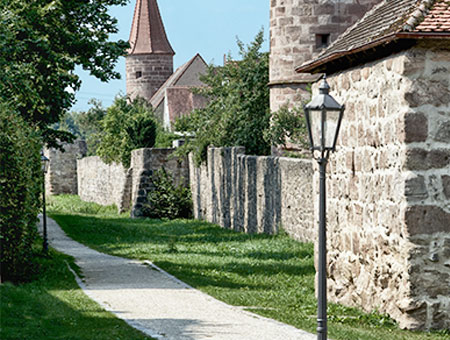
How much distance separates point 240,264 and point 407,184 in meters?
7.83

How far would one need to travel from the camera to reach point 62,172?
5375 cm

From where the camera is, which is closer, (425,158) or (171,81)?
(425,158)

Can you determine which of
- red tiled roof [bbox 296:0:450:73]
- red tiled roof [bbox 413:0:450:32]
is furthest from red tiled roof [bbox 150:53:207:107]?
red tiled roof [bbox 413:0:450:32]

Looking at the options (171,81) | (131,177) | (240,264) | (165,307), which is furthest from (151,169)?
(171,81)

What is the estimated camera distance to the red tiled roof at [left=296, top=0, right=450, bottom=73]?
1006 cm

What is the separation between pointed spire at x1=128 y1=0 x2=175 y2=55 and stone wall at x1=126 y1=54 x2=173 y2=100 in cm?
59

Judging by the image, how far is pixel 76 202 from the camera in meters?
47.2

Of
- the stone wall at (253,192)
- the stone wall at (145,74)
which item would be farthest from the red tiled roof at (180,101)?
the stone wall at (253,192)

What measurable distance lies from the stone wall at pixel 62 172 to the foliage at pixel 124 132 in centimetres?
711

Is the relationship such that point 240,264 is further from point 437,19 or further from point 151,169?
point 151,169

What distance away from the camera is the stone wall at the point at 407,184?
10352 mm

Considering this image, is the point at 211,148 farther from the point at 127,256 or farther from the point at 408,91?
the point at 408,91

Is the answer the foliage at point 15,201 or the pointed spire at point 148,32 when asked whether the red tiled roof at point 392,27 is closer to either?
the foliage at point 15,201

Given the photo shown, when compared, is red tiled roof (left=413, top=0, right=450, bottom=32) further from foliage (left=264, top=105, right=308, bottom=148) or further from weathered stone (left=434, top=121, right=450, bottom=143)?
foliage (left=264, top=105, right=308, bottom=148)
